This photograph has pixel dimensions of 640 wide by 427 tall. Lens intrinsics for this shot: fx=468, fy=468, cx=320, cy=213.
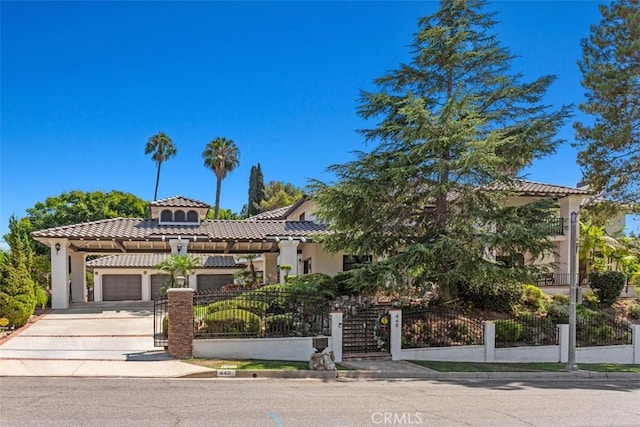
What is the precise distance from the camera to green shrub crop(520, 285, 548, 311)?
64.9ft

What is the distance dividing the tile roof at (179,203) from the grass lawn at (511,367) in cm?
1613

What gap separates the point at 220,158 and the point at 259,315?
126 ft

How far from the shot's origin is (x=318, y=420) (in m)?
7.86

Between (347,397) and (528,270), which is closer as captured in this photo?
(347,397)

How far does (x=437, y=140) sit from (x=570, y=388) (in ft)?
27.4

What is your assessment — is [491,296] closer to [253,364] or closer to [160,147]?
[253,364]

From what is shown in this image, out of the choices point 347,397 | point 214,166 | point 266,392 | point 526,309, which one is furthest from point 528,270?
point 214,166

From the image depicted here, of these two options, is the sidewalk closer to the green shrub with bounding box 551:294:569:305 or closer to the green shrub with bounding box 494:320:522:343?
the green shrub with bounding box 494:320:522:343

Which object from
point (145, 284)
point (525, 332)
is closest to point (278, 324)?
point (525, 332)

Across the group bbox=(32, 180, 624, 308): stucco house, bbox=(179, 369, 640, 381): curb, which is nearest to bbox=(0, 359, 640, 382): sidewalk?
bbox=(179, 369, 640, 381): curb

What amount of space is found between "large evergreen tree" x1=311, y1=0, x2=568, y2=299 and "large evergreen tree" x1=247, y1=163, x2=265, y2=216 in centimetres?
4110

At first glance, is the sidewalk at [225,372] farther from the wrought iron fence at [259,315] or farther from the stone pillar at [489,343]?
the stone pillar at [489,343]

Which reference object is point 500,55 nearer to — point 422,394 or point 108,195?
point 422,394

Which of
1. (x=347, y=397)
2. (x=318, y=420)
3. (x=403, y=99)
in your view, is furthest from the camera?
(x=403, y=99)
